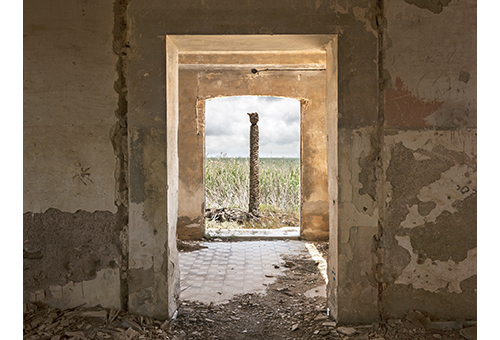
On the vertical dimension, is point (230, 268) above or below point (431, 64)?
below

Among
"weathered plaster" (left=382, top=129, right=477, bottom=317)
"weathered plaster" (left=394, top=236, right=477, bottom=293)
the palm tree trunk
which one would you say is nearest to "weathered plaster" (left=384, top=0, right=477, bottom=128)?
"weathered plaster" (left=382, top=129, right=477, bottom=317)

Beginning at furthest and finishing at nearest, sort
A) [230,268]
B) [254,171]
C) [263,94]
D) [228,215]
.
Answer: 1. [254,171]
2. [228,215]
3. [263,94]
4. [230,268]

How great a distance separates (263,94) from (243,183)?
12.6 ft

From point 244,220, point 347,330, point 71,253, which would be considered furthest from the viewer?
point 244,220

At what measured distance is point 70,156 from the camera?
259cm

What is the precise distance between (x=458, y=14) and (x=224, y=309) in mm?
3226

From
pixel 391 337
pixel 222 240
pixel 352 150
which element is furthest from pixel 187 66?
pixel 391 337

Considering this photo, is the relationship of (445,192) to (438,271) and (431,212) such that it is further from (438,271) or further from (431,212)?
(438,271)

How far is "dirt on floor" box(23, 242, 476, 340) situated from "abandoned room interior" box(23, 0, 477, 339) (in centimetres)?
6

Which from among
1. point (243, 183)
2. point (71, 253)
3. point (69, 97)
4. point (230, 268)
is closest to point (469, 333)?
point (230, 268)

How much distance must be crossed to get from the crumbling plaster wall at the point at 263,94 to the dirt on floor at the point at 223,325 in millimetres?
3090

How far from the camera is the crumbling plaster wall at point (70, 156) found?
101 inches

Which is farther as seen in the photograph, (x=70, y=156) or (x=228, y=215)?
(x=228, y=215)

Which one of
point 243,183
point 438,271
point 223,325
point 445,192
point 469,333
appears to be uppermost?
point 445,192
